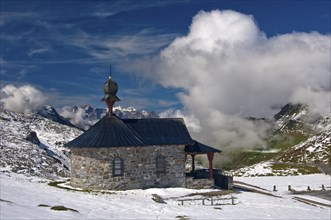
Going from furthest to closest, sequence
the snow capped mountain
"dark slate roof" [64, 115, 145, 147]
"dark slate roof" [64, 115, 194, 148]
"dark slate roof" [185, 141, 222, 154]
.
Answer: the snow capped mountain, "dark slate roof" [185, 141, 222, 154], "dark slate roof" [64, 115, 194, 148], "dark slate roof" [64, 115, 145, 147]

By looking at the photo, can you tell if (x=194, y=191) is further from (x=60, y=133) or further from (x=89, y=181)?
(x=60, y=133)

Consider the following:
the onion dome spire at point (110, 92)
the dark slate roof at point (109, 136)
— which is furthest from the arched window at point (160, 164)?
the onion dome spire at point (110, 92)

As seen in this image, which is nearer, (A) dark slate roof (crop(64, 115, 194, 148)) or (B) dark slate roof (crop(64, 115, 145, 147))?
(B) dark slate roof (crop(64, 115, 145, 147))

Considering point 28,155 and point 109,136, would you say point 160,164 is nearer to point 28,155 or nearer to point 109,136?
point 109,136

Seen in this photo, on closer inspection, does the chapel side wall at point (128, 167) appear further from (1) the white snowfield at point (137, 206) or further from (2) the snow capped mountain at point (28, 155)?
(2) the snow capped mountain at point (28, 155)

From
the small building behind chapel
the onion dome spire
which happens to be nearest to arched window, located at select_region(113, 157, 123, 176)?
the small building behind chapel

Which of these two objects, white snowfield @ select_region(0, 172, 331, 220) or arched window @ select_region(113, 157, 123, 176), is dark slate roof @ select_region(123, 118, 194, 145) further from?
white snowfield @ select_region(0, 172, 331, 220)

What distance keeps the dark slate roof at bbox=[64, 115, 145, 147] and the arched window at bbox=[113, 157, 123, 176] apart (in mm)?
1742

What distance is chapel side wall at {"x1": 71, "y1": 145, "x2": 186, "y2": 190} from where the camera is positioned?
44562 mm

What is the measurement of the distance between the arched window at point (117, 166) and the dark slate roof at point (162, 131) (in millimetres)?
3836

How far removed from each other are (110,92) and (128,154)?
28.5ft

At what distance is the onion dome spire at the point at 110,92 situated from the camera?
4923 cm

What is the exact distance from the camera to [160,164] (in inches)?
1859

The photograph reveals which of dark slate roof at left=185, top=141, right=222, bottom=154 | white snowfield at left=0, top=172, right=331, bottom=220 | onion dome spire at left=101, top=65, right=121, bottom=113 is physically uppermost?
onion dome spire at left=101, top=65, right=121, bottom=113
